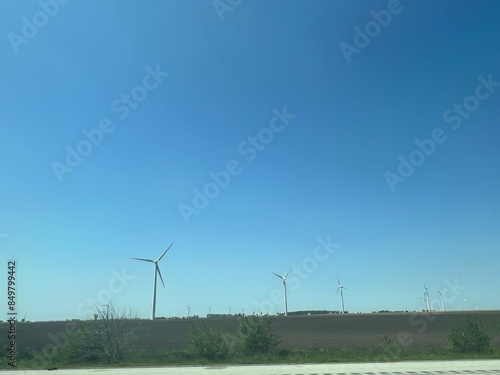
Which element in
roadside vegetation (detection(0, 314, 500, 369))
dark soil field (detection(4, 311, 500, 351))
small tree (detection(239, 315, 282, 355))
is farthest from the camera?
dark soil field (detection(4, 311, 500, 351))

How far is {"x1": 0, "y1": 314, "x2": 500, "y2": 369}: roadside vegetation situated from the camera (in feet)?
136

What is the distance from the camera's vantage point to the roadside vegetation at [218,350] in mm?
41406

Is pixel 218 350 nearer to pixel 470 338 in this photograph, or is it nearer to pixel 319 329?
pixel 319 329

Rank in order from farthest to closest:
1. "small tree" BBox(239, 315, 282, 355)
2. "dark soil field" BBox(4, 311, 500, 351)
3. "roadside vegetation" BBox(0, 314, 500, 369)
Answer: "dark soil field" BBox(4, 311, 500, 351) → "small tree" BBox(239, 315, 282, 355) → "roadside vegetation" BBox(0, 314, 500, 369)

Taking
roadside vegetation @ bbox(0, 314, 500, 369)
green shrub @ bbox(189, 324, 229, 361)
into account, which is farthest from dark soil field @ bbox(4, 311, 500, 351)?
green shrub @ bbox(189, 324, 229, 361)

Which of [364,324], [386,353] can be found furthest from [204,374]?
[364,324]

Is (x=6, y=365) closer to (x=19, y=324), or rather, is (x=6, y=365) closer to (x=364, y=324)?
(x=19, y=324)

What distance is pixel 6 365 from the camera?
138ft

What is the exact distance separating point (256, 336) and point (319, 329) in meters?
13.0

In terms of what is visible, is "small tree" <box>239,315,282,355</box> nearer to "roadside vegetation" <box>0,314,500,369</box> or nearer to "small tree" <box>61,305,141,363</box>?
"roadside vegetation" <box>0,314,500,369</box>

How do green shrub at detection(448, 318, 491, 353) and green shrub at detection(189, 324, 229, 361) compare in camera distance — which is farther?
→ green shrub at detection(448, 318, 491, 353)

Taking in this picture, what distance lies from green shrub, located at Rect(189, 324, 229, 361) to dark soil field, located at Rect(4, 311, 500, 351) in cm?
1024

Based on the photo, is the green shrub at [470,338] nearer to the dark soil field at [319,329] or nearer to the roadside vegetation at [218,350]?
the roadside vegetation at [218,350]

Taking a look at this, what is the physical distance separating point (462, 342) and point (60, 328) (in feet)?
149
